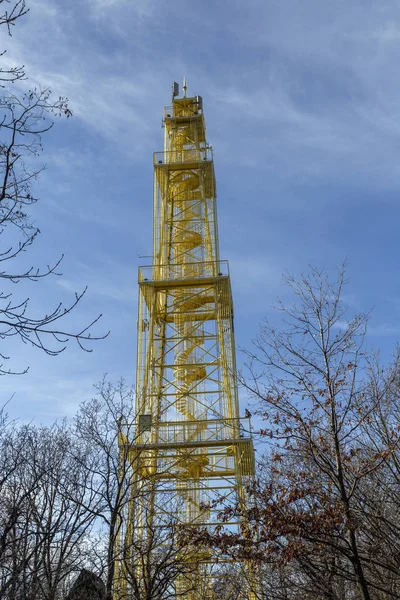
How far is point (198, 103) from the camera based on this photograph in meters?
→ 26.6

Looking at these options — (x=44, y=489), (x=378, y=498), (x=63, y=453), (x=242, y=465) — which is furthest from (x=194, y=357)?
(x=378, y=498)

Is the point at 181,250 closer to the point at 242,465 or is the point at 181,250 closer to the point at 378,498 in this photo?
the point at 242,465

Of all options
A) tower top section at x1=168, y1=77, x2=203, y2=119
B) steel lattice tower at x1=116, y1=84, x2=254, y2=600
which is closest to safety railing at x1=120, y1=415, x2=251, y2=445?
steel lattice tower at x1=116, y1=84, x2=254, y2=600

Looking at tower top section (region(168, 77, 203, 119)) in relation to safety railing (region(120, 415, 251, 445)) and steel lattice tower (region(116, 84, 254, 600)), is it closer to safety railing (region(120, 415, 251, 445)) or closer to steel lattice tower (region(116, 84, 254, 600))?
steel lattice tower (region(116, 84, 254, 600))

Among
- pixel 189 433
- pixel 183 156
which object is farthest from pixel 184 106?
pixel 189 433

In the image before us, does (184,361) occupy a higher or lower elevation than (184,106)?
lower

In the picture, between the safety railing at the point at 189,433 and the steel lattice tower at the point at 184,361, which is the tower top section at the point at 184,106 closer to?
the steel lattice tower at the point at 184,361

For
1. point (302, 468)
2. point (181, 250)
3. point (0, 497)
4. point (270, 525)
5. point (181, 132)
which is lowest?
point (270, 525)

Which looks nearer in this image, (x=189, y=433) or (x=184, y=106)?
(x=189, y=433)

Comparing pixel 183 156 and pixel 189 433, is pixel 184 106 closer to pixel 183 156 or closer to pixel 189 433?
pixel 183 156

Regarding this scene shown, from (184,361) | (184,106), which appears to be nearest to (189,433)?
(184,361)

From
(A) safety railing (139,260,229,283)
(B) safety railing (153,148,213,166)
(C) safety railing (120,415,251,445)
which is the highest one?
(B) safety railing (153,148,213,166)

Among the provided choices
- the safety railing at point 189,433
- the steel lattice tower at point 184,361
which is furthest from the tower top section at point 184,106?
the safety railing at point 189,433

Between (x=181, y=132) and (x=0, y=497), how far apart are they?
56.2ft
